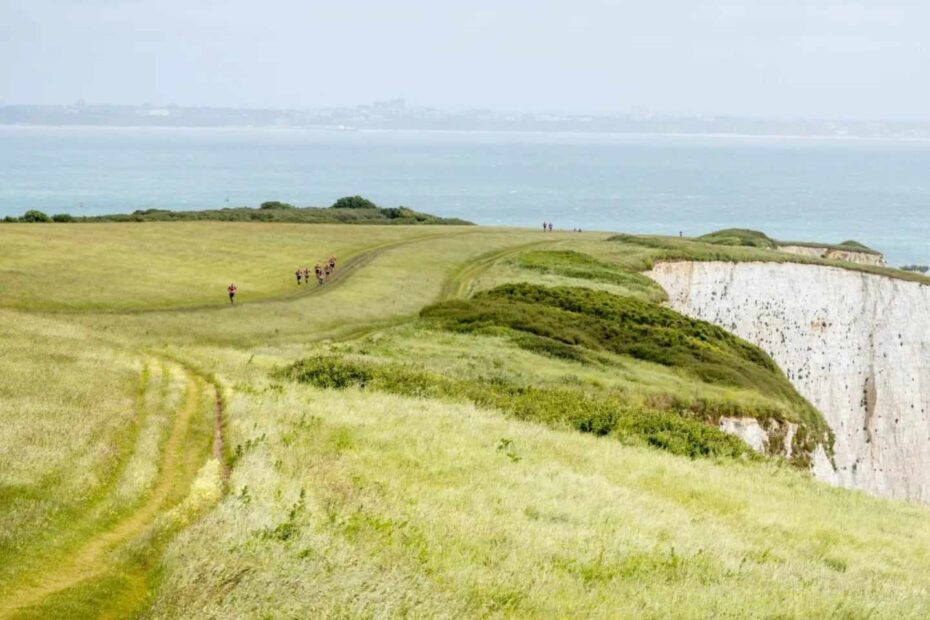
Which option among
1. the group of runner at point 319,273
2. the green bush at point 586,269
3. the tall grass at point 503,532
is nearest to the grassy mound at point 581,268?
the green bush at point 586,269

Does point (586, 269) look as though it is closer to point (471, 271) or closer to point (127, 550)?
point (471, 271)

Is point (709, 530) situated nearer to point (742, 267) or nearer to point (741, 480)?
point (741, 480)

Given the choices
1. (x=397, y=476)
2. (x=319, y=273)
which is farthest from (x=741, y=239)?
(x=397, y=476)

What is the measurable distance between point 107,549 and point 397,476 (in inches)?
277

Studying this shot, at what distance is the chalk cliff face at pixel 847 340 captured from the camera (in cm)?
6419

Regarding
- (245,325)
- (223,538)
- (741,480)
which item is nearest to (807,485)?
(741,480)

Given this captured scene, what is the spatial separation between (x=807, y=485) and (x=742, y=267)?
46555 millimetres

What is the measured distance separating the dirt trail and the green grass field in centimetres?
5

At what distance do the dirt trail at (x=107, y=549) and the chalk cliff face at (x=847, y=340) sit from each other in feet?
167

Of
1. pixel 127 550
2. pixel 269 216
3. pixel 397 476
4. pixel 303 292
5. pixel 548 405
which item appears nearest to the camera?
pixel 127 550

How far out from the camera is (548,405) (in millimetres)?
32469

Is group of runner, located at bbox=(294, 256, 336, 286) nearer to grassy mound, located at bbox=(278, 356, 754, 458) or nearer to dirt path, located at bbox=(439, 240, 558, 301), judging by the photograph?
dirt path, located at bbox=(439, 240, 558, 301)

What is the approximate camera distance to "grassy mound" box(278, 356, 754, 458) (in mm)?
30594

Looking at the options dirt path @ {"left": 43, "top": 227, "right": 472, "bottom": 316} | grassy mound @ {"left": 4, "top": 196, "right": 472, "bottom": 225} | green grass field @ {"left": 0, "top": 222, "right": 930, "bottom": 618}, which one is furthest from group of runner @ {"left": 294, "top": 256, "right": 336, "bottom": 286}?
grassy mound @ {"left": 4, "top": 196, "right": 472, "bottom": 225}
